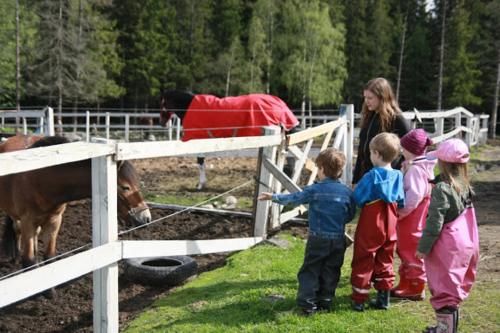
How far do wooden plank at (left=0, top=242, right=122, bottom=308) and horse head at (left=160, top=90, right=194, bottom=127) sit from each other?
714 centimetres

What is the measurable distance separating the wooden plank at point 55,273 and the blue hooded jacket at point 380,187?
5.46 feet

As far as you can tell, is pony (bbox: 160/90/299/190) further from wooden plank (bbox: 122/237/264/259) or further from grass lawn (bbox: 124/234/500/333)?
grass lawn (bbox: 124/234/500/333)

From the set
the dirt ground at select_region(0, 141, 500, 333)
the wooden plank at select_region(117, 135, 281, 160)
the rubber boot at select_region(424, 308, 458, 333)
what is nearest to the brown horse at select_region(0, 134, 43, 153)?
the dirt ground at select_region(0, 141, 500, 333)

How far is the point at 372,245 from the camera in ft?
11.9

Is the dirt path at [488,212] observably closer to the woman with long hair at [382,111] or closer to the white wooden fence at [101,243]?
the woman with long hair at [382,111]

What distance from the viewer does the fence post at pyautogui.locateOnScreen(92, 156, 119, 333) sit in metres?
3.26

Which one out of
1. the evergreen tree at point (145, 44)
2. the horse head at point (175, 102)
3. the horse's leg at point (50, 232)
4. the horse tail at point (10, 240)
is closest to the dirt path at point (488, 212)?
the horse's leg at point (50, 232)

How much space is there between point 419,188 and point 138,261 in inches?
106

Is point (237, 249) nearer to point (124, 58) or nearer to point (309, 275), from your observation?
point (309, 275)

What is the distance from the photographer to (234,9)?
124 ft

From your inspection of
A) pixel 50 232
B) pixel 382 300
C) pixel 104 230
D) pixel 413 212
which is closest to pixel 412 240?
pixel 413 212

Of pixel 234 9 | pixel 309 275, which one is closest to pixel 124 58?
pixel 234 9

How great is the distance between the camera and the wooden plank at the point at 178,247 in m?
3.61

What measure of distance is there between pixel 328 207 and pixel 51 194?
2499mm
